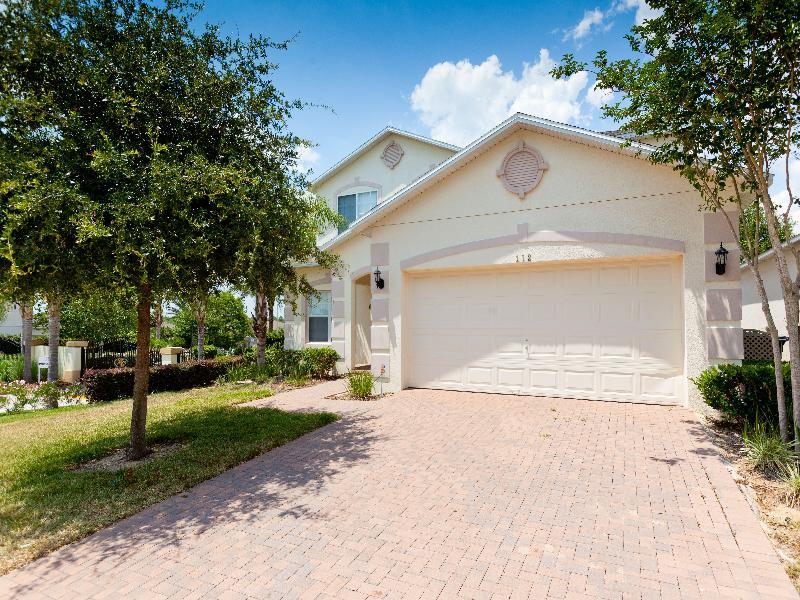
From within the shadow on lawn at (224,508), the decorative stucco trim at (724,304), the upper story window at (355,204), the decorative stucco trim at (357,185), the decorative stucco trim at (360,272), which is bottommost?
the shadow on lawn at (224,508)

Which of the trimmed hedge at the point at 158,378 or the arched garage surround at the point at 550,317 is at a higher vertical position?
the arched garage surround at the point at 550,317

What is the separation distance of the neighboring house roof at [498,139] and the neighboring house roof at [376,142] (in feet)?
23.3

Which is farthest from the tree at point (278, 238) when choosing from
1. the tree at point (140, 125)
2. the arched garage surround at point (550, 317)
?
the arched garage surround at point (550, 317)

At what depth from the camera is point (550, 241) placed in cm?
929

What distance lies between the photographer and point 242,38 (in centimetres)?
664

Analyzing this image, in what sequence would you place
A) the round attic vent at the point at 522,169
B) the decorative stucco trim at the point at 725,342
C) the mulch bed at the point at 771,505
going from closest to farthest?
1. the mulch bed at the point at 771,505
2. the decorative stucco trim at the point at 725,342
3. the round attic vent at the point at 522,169

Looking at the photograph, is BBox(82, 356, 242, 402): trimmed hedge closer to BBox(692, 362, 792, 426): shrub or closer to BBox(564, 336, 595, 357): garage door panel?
BBox(564, 336, 595, 357): garage door panel

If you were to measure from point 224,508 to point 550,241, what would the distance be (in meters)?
7.46

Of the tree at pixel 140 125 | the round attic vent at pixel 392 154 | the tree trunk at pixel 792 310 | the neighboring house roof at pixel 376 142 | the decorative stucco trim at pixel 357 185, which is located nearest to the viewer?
the tree at pixel 140 125

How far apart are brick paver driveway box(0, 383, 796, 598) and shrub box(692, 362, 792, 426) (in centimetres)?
79

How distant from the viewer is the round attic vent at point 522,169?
9.38m

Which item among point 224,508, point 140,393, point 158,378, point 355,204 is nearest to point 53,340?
point 158,378

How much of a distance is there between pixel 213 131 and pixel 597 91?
18.1ft

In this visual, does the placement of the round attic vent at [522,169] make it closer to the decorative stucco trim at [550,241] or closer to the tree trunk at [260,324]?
the decorative stucco trim at [550,241]
